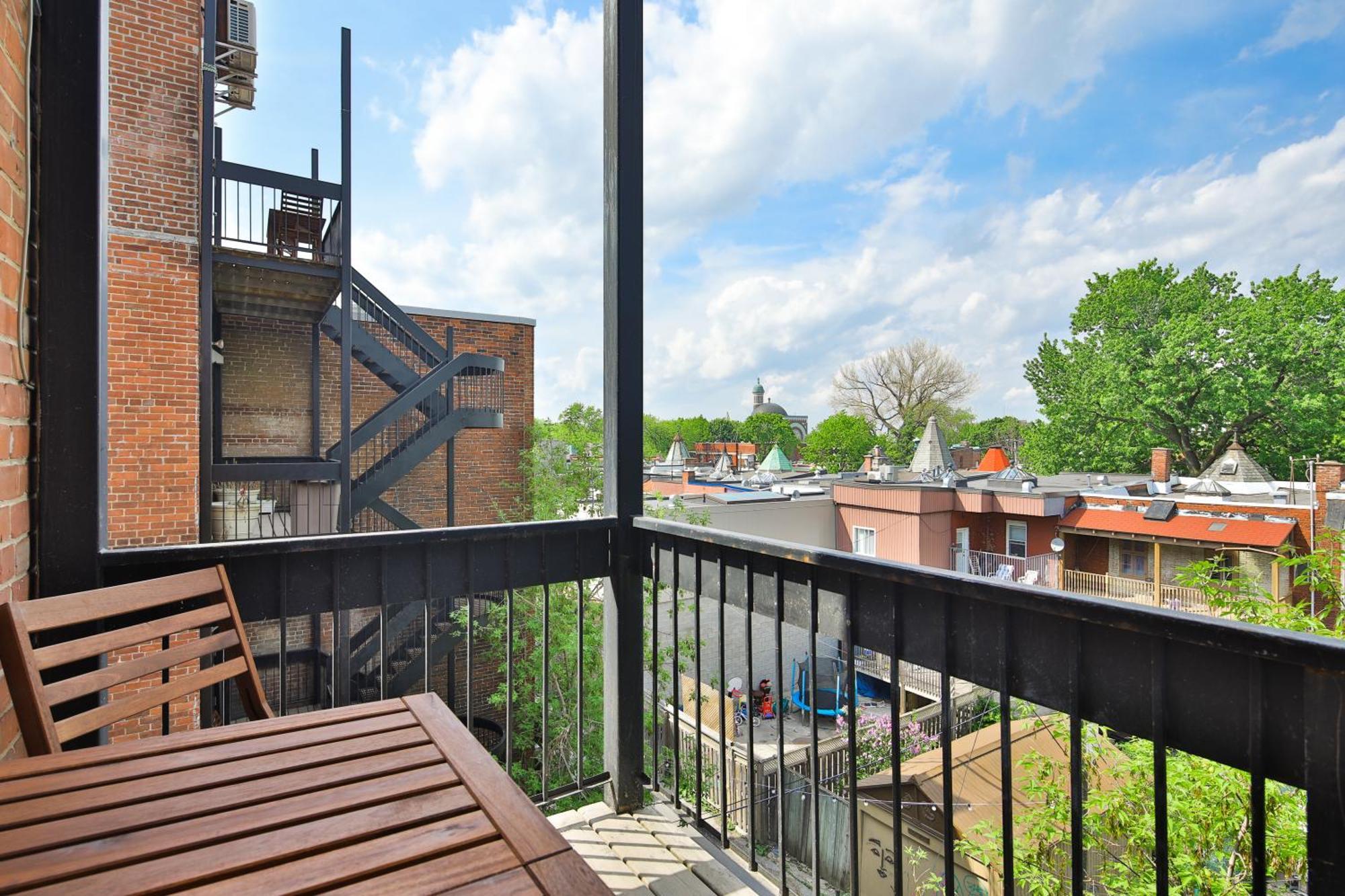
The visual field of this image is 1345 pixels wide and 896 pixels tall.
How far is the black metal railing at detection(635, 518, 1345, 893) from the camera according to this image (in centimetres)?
69

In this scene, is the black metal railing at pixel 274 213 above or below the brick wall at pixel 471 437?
above

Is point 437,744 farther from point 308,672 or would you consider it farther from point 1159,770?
point 308,672

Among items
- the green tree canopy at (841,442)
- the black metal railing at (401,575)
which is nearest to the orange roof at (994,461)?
the green tree canopy at (841,442)

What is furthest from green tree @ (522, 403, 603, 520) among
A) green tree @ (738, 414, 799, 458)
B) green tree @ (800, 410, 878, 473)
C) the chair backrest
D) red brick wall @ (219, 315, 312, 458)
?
green tree @ (738, 414, 799, 458)

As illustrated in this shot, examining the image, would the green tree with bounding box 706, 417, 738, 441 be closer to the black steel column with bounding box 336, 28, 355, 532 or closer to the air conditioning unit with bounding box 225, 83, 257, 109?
the air conditioning unit with bounding box 225, 83, 257, 109

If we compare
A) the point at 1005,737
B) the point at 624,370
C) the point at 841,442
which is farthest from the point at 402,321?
the point at 841,442

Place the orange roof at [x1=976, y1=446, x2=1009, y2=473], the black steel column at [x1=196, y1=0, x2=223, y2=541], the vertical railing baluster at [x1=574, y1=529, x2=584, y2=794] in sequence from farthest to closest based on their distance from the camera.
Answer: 1. the orange roof at [x1=976, y1=446, x2=1009, y2=473]
2. the black steel column at [x1=196, y1=0, x2=223, y2=541]
3. the vertical railing baluster at [x1=574, y1=529, x2=584, y2=794]

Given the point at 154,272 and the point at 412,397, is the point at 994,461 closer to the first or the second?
the point at 412,397

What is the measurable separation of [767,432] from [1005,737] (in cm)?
3067

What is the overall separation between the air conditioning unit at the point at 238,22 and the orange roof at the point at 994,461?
11.9 meters

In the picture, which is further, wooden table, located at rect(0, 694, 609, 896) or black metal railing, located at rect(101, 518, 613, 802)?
black metal railing, located at rect(101, 518, 613, 802)

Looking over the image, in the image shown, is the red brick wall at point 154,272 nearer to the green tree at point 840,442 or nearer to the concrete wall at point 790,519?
the concrete wall at point 790,519

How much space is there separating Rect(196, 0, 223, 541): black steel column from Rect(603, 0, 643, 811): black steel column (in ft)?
15.6

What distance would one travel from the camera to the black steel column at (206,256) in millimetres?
5230
